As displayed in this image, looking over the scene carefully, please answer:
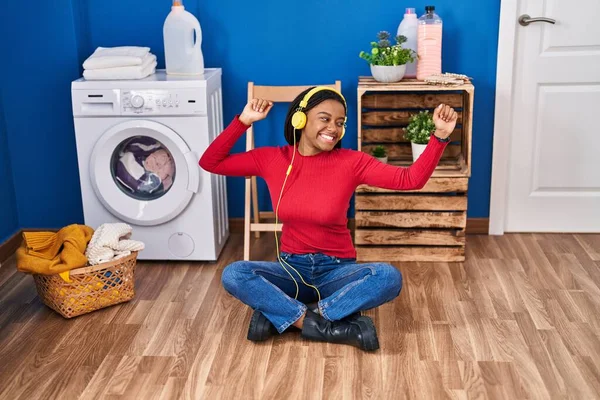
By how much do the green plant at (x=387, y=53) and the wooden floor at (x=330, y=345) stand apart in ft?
2.86

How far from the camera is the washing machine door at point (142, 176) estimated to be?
333 cm

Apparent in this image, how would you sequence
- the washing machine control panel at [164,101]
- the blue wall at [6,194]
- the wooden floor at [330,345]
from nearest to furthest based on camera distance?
the wooden floor at [330,345], the washing machine control panel at [164,101], the blue wall at [6,194]

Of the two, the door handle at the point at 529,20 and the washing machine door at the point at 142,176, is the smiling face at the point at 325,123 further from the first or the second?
the door handle at the point at 529,20

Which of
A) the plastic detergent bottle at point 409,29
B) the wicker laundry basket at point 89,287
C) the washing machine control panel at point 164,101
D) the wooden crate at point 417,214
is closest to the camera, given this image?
the wicker laundry basket at point 89,287

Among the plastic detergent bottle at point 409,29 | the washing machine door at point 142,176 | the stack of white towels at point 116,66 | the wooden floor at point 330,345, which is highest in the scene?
the plastic detergent bottle at point 409,29

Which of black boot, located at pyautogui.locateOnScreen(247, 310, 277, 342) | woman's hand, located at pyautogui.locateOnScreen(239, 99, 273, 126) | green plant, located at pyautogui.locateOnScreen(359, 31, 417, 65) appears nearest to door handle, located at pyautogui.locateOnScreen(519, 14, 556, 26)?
green plant, located at pyautogui.locateOnScreen(359, 31, 417, 65)

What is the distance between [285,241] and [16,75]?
158 cm

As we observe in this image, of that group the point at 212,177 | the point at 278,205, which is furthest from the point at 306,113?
the point at 212,177

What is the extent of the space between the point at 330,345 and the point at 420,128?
121cm

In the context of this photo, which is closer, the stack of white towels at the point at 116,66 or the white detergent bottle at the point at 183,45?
the stack of white towels at the point at 116,66

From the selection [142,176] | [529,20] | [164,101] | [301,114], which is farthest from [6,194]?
[529,20]

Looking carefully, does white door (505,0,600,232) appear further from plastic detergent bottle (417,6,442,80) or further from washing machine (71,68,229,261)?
washing machine (71,68,229,261)

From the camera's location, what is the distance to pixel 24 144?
12.2 feet

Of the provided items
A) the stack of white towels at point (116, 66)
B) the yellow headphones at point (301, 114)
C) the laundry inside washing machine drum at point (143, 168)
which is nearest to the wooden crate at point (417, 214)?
the yellow headphones at point (301, 114)
